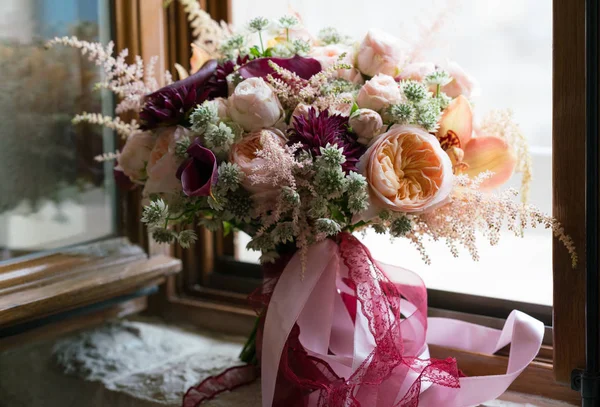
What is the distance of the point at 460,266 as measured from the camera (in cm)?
118

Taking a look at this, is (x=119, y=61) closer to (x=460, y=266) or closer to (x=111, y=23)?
(x=111, y=23)

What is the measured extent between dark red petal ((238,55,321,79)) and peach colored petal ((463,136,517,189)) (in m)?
0.27

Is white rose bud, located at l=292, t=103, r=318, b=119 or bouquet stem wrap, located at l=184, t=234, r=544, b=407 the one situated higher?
white rose bud, located at l=292, t=103, r=318, b=119

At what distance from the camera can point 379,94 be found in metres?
0.88

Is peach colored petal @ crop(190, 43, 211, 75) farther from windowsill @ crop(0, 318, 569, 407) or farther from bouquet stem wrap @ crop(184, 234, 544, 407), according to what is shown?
windowsill @ crop(0, 318, 569, 407)

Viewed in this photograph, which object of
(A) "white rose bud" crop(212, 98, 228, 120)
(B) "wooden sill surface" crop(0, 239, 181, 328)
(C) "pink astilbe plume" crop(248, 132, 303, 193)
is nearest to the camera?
(C) "pink astilbe plume" crop(248, 132, 303, 193)

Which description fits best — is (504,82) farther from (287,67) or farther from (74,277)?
(74,277)

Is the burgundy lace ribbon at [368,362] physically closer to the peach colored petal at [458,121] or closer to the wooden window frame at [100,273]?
the peach colored petal at [458,121]

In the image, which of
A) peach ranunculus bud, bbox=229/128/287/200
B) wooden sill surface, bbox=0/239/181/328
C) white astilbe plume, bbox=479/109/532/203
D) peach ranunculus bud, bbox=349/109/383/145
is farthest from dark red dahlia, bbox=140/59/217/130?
white astilbe plume, bbox=479/109/532/203

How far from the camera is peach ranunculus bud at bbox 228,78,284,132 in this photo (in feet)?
2.87

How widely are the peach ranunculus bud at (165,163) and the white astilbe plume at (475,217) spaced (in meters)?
0.36

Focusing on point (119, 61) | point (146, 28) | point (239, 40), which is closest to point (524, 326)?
point (239, 40)

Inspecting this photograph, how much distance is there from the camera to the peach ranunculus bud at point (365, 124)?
Answer: 0.86 metres

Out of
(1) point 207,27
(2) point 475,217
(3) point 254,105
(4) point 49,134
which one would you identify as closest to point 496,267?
(2) point 475,217
